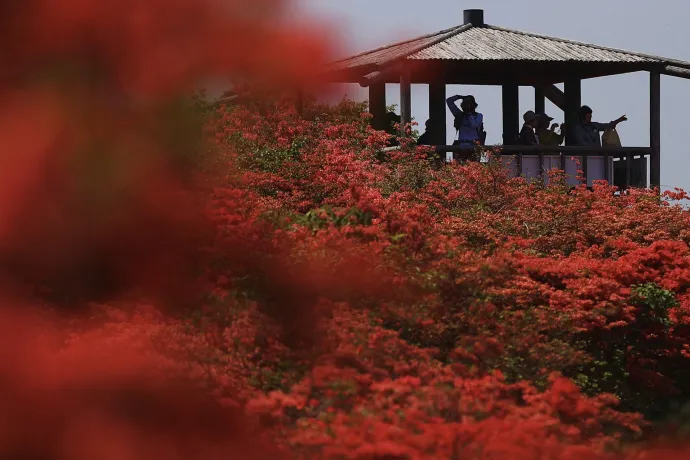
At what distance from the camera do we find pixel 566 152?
2003 cm

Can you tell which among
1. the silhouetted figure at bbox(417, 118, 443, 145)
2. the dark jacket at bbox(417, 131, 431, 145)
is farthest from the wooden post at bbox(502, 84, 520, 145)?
the dark jacket at bbox(417, 131, 431, 145)

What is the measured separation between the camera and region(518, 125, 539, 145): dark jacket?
19906mm

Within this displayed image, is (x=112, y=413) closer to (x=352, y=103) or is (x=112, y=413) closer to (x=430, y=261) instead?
(x=430, y=261)

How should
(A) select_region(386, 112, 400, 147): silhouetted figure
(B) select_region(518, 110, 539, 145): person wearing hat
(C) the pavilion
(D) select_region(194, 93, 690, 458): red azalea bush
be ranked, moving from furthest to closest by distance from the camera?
(A) select_region(386, 112, 400, 147): silhouetted figure → (B) select_region(518, 110, 539, 145): person wearing hat → (C) the pavilion → (D) select_region(194, 93, 690, 458): red azalea bush

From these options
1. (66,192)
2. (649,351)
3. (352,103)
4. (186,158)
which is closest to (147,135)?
(66,192)

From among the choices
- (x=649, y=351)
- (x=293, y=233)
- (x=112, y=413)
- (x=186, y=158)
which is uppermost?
(x=186, y=158)

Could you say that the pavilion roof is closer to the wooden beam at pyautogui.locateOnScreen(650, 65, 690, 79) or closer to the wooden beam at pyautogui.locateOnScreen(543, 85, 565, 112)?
the wooden beam at pyautogui.locateOnScreen(650, 65, 690, 79)

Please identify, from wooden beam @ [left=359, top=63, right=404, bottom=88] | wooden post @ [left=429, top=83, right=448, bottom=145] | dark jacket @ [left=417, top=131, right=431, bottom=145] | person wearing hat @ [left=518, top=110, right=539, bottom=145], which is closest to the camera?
wooden beam @ [left=359, top=63, right=404, bottom=88]

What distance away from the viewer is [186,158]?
8031 millimetres

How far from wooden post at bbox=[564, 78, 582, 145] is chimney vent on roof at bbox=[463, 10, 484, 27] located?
7.88 feet

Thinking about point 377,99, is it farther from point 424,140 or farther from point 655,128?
point 655,128

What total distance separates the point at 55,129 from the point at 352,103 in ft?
48.0

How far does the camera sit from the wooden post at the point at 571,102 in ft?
72.6

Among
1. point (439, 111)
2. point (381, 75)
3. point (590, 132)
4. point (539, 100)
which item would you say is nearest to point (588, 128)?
point (590, 132)
